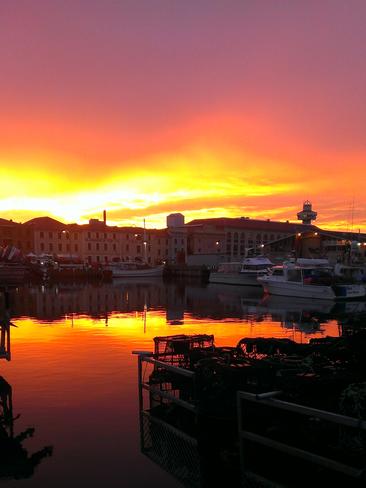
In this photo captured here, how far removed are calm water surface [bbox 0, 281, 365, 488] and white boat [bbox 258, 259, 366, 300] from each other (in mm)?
8901

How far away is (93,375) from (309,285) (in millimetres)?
36585

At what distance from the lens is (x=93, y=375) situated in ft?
52.2

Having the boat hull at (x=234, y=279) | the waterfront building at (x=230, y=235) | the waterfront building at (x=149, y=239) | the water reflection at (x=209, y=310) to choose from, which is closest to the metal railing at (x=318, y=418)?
the water reflection at (x=209, y=310)

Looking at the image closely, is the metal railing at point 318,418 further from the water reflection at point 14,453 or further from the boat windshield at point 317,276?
the boat windshield at point 317,276

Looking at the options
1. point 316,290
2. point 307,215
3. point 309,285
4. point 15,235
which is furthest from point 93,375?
point 15,235

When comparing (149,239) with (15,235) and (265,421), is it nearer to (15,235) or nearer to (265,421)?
(15,235)

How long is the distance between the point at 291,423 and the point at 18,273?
37.5ft

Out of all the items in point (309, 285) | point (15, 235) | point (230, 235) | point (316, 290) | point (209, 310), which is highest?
point (230, 235)

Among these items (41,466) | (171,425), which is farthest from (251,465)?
(41,466)

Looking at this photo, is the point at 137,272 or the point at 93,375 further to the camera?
the point at 137,272

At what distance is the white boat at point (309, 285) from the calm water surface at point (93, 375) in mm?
8901

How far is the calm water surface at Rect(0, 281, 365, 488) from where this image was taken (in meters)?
9.11

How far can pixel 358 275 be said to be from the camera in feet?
212

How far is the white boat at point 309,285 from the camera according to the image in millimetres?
46562
